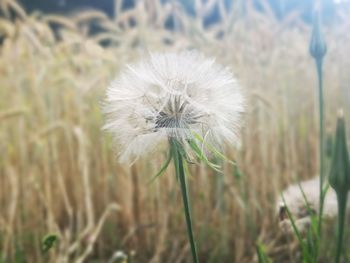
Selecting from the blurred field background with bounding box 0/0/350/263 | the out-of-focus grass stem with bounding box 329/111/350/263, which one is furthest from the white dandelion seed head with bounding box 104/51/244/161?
the blurred field background with bounding box 0/0/350/263

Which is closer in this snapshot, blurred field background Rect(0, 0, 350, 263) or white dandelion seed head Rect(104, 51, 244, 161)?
white dandelion seed head Rect(104, 51, 244, 161)

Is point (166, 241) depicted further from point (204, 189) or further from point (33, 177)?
point (33, 177)

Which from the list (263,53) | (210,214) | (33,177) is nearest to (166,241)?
(210,214)

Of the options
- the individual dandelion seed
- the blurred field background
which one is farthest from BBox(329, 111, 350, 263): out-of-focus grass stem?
the blurred field background

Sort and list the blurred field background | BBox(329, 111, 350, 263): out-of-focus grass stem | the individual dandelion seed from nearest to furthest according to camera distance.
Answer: BBox(329, 111, 350, 263): out-of-focus grass stem < the individual dandelion seed < the blurred field background

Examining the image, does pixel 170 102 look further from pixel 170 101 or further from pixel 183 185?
pixel 183 185

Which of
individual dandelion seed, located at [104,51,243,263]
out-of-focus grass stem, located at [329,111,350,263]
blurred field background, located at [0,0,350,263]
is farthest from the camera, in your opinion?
blurred field background, located at [0,0,350,263]

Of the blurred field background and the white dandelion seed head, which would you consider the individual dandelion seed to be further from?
the blurred field background

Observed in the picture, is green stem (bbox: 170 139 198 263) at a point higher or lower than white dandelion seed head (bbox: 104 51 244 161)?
lower

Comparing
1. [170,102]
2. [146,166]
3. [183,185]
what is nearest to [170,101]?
[170,102]
